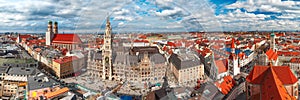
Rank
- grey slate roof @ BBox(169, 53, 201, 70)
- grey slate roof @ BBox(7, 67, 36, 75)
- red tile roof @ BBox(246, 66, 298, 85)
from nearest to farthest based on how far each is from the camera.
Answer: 1. grey slate roof @ BBox(169, 53, 201, 70)
2. red tile roof @ BBox(246, 66, 298, 85)
3. grey slate roof @ BBox(7, 67, 36, 75)

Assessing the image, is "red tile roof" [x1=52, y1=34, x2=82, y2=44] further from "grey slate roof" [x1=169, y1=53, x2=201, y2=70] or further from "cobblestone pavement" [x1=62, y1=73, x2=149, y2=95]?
"grey slate roof" [x1=169, y1=53, x2=201, y2=70]

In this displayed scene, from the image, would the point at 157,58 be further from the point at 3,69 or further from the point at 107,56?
the point at 3,69

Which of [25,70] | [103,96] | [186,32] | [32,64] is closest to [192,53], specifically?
[186,32]

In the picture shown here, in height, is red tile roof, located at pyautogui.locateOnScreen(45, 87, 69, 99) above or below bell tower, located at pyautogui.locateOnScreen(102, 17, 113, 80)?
below

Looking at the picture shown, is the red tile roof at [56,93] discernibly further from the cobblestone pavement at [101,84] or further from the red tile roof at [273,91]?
the red tile roof at [273,91]

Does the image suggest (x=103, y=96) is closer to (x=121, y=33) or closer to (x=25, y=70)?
(x=121, y=33)

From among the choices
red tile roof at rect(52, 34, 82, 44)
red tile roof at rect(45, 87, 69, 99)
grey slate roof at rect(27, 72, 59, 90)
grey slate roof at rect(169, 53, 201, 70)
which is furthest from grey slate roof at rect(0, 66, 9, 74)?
grey slate roof at rect(169, 53, 201, 70)

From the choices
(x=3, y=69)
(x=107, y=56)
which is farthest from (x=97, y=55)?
(x=3, y=69)

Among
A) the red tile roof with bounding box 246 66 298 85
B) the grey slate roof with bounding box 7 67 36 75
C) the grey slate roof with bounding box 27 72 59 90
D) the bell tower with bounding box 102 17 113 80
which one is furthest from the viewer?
the grey slate roof with bounding box 7 67 36 75
